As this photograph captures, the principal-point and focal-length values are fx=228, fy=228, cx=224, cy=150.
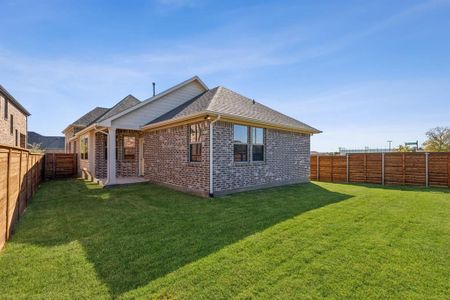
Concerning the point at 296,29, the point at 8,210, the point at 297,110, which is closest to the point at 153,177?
the point at 8,210

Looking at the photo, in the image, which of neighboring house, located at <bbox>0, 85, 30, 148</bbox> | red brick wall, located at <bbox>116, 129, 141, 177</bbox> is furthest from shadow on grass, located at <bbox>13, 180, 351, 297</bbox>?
neighboring house, located at <bbox>0, 85, 30, 148</bbox>

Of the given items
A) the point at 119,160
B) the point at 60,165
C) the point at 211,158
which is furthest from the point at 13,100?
the point at 211,158

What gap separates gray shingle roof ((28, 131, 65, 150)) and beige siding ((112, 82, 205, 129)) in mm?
38945

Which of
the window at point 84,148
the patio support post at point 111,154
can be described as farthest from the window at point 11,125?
the patio support post at point 111,154

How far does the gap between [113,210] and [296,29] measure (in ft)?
31.2

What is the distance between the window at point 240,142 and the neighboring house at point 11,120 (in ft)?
45.5

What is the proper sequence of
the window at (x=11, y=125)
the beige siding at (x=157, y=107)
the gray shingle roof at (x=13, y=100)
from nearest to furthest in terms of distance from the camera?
1. the beige siding at (x=157, y=107)
2. the gray shingle roof at (x=13, y=100)
3. the window at (x=11, y=125)

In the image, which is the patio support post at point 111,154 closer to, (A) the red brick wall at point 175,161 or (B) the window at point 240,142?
(A) the red brick wall at point 175,161

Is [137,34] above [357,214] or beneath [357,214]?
above

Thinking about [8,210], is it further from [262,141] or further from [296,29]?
[296,29]

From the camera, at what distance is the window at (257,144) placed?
32.9 ft

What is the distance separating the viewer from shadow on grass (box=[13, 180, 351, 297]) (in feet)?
11.4

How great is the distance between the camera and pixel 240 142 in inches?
373

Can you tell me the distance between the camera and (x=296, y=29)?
30.7 feet
